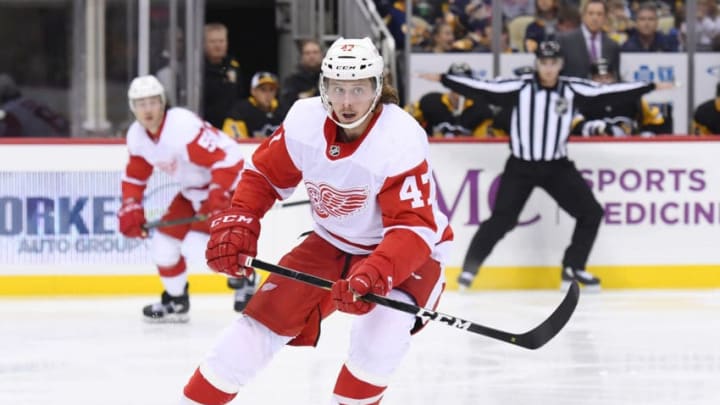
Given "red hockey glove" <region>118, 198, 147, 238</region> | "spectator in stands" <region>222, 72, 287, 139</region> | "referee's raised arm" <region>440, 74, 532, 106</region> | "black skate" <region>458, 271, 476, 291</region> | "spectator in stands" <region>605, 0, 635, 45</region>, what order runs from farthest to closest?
"spectator in stands" <region>605, 0, 635, 45</region>, "spectator in stands" <region>222, 72, 287, 139</region>, "referee's raised arm" <region>440, 74, 532, 106</region>, "black skate" <region>458, 271, 476, 291</region>, "red hockey glove" <region>118, 198, 147, 238</region>

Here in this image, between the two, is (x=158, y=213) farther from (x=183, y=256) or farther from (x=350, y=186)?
(x=350, y=186)

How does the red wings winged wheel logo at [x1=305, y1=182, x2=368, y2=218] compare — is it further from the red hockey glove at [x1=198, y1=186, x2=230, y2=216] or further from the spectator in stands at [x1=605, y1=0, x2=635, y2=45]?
the spectator in stands at [x1=605, y1=0, x2=635, y2=45]

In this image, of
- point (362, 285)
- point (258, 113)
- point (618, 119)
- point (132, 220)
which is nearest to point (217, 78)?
point (258, 113)


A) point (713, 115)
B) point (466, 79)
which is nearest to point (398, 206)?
point (466, 79)

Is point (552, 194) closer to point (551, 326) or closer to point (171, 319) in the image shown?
point (171, 319)

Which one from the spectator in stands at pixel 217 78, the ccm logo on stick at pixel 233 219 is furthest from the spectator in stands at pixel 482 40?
the ccm logo on stick at pixel 233 219

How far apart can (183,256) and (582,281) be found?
207cm

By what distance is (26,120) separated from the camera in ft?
26.5

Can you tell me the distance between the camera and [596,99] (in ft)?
24.2

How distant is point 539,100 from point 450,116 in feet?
2.08

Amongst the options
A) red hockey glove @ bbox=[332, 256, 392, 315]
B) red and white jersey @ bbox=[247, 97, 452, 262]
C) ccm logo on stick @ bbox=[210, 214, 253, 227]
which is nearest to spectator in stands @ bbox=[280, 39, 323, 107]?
red and white jersey @ bbox=[247, 97, 452, 262]

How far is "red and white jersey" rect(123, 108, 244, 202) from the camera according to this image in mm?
6098

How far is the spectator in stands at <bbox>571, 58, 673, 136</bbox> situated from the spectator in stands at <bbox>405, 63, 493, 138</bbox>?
48 cm

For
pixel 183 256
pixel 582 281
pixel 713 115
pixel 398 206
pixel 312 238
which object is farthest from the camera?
pixel 713 115
